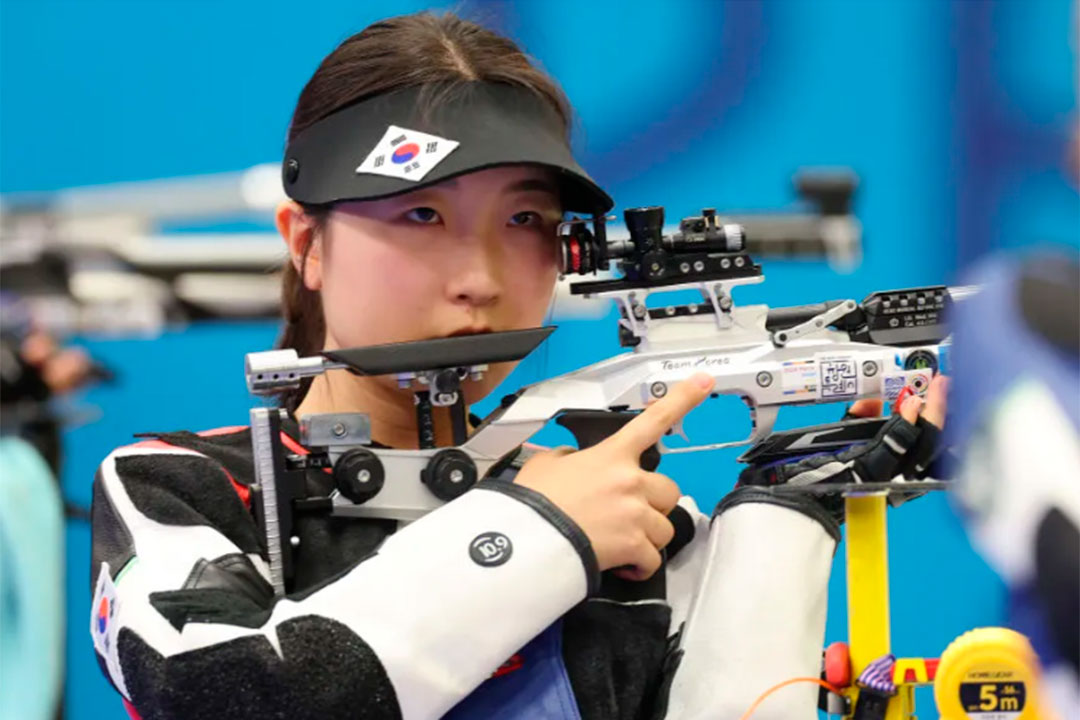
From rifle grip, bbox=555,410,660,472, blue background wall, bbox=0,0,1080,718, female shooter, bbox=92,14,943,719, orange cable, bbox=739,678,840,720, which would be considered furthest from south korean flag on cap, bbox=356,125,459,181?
blue background wall, bbox=0,0,1080,718

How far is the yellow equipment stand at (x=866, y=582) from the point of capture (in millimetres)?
1017

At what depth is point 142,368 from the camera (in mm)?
1742

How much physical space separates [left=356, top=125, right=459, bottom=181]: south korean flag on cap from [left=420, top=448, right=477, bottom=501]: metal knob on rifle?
203 millimetres

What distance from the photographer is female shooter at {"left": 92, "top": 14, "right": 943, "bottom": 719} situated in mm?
910

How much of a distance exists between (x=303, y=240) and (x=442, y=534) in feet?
1.15

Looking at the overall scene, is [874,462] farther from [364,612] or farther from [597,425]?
[364,612]

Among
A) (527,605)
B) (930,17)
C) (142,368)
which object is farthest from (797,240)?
(527,605)

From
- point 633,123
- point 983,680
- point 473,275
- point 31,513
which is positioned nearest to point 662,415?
point 473,275

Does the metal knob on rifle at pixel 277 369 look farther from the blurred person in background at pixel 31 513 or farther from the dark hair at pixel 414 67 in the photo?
the blurred person in background at pixel 31 513

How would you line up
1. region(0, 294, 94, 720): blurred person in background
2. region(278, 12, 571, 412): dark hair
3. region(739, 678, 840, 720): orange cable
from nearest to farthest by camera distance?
region(739, 678, 840, 720): orange cable < region(278, 12, 571, 412): dark hair < region(0, 294, 94, 720): blurred person in background

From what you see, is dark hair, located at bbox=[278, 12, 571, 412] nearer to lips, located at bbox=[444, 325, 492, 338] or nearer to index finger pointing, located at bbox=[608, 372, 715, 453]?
lips, located at bbox=[444, 325, 492, 338]

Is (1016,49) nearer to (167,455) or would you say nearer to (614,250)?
(614,250)

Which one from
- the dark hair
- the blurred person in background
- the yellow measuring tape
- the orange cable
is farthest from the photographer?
the blurred person in background

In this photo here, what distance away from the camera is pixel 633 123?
175 cm
